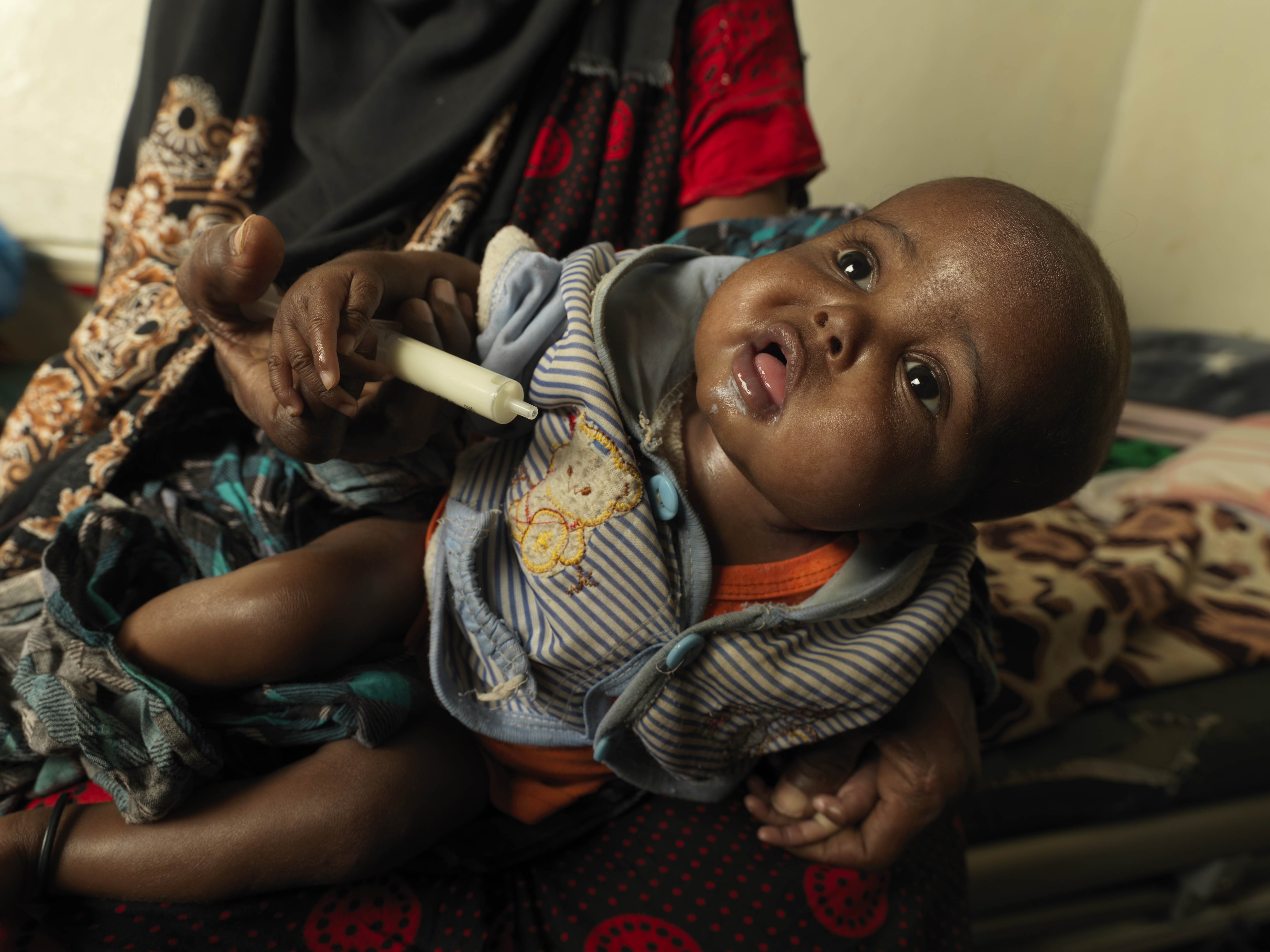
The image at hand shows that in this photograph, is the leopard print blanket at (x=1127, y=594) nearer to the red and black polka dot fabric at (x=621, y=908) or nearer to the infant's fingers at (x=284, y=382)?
the red and black polka dot fabric at (x=621, y=908)

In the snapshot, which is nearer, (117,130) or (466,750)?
(466,750)

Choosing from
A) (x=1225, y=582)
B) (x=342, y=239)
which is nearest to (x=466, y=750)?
(x=342, y=239)

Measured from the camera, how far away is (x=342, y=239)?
2.57 ft

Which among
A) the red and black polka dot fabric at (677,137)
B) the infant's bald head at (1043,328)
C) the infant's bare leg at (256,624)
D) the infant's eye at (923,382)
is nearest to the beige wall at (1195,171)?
the red and black polka dot fabric at (677,137)

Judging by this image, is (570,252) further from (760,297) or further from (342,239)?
(760,297)

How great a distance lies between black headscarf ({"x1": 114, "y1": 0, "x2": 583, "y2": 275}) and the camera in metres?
0.83

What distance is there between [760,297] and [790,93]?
520 mm

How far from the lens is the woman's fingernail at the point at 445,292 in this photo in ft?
2.13

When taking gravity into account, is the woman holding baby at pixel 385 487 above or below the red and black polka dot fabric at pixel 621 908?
above

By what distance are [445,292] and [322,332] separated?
0.61 ft

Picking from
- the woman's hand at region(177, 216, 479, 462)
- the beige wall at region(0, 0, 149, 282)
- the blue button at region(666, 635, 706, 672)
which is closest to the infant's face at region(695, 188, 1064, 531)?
the blue button at region(666, 635, 706, 672)

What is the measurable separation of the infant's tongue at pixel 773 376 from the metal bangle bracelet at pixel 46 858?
635 millimetres

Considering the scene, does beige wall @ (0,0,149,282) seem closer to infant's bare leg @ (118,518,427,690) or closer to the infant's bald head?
infant's bare leg @ (118,518,427,690)

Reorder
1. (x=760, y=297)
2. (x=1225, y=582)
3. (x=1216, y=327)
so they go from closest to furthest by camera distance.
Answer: (x=760, y=297)
(x=1225, y=582)
(x=1216, y=327)
